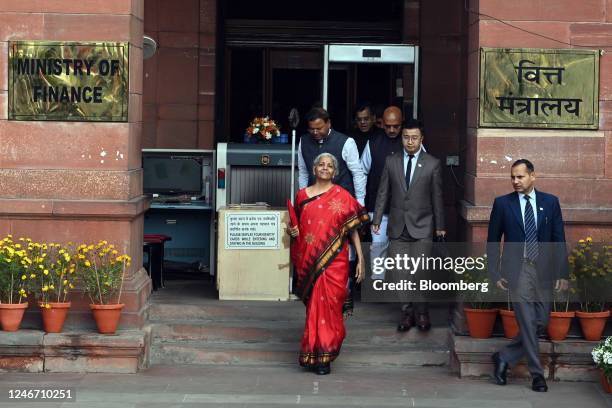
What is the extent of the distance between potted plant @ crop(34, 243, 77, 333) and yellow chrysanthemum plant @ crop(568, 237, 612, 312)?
400 centimetres

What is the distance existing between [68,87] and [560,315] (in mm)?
4368

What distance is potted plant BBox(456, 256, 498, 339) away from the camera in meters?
10.8

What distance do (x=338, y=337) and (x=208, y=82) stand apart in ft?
16.6

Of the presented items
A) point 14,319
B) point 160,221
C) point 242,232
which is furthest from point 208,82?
point 14,319

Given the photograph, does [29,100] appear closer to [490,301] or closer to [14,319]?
[14,319]

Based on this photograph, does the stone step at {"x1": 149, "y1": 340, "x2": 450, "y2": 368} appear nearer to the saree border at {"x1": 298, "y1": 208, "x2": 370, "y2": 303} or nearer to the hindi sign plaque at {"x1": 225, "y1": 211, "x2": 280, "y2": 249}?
the saree border at {"x1": 298, "y1": 208, "x2": 370, "y2": 303}

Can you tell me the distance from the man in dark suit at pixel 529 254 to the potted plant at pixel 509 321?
1.21ft

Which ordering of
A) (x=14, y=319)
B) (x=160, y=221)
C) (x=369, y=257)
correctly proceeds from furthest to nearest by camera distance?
(x=160, y=221)
(x=369, y=257)
(x=14, y=319)

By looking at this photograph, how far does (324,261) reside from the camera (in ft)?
35.1

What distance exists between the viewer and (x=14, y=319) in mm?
10688

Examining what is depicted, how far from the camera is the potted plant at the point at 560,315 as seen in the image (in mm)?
10594

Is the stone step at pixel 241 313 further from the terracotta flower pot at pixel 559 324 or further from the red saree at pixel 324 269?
the terracotta flower pot at pixel 559 324

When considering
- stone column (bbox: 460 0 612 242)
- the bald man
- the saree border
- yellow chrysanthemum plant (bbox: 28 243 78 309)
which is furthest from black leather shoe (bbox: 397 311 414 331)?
yellow chrysanthemum plant (bbox: 28 243 78 309)

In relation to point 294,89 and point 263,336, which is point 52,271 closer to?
point 263,336
